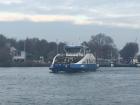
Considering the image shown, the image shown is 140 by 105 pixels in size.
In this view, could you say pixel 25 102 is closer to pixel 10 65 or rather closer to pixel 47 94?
pixel 47 94

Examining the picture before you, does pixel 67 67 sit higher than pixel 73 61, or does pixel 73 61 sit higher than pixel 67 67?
pixel 73 61

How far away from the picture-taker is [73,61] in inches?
4643

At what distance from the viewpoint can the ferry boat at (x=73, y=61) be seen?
115 metres

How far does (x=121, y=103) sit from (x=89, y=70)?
80.7 metres

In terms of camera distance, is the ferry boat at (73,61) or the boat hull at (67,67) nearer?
the boat hull at (67,67)

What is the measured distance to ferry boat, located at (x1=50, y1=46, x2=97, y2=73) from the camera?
115 m

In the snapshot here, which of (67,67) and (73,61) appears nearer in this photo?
(67,67)

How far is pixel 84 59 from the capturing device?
123 metres

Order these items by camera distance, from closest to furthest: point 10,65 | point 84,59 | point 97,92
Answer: point 97,92 < point 84,59 < point 10,65

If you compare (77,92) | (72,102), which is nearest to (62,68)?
(77,92)

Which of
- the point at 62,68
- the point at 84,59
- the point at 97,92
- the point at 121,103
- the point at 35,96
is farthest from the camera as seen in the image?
the point at 84,59

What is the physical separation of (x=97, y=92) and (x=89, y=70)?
6811 cm

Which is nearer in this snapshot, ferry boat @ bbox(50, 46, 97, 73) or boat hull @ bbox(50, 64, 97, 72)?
boat hull @ bbox(50, 64, 97, 72)

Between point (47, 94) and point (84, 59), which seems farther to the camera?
point (84, 59)
